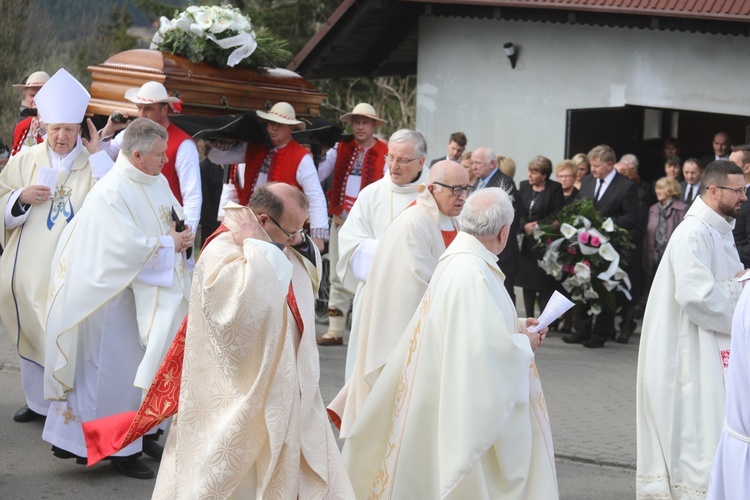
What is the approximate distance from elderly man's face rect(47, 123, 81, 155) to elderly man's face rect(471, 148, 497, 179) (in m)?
4.92

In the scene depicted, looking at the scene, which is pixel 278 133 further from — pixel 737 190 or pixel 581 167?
pixel 737 190

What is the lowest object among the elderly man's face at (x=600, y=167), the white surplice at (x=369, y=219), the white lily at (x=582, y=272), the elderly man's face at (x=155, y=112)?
the white lily at (x=582, y=272)

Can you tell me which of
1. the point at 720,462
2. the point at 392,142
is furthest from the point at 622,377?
the point at 720,462

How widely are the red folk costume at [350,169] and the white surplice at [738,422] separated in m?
6.58

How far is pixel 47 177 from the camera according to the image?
7.70 meters

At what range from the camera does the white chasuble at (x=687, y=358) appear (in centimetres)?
639

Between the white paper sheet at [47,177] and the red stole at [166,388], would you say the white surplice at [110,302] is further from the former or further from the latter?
the red stole at [166,388]

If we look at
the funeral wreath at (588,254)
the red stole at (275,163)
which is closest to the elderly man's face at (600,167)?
the funeral wreath at (588,254)

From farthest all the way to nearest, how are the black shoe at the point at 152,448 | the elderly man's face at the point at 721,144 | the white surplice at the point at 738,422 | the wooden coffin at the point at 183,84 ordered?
the elderly man's face at the point at 721,144, the wooden coffin at the point at 183,84, the black shoe at the point at 152,448, the white surplice at the point at 738,422

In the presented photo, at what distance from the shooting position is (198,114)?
959 cm

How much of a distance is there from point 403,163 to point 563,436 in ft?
7.16

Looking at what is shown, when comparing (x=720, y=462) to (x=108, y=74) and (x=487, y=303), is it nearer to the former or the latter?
(x=487, y=303)

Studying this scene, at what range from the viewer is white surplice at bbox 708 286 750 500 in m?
4.50

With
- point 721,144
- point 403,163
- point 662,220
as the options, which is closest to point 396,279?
point 403,163
